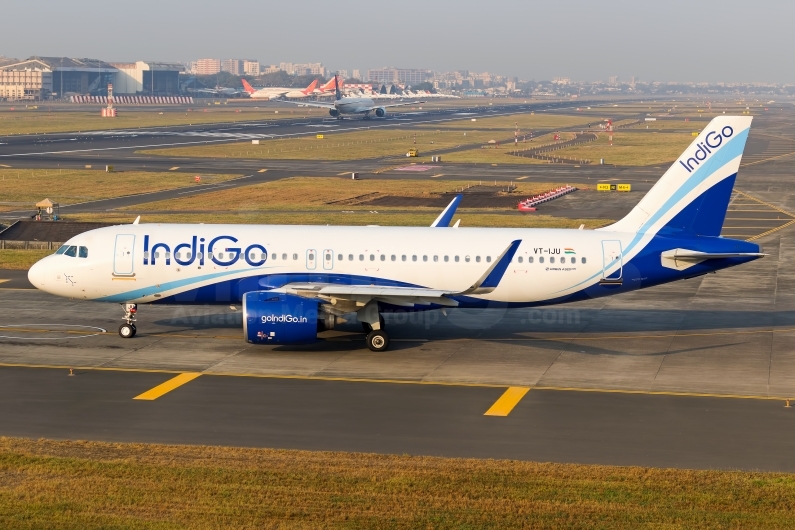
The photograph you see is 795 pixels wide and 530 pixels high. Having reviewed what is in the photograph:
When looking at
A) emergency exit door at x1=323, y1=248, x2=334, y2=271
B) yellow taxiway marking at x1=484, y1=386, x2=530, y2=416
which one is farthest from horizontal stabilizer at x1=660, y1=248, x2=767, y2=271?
emergency exit door at x1=323, y1=248, x2=334, y2=271

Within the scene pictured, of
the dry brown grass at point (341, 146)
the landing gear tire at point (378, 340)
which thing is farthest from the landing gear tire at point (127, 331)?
the dry brown grass at point (341, 146)

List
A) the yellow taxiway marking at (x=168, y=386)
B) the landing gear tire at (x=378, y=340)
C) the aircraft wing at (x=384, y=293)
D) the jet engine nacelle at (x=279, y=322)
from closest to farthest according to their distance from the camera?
the yellow taxiway marking at (x=168, y=386), the aircraft wing at (x=384, y=293), the jet engine nacelle at (x=279, y=322), the landing gear tire at (x=378, y=340)

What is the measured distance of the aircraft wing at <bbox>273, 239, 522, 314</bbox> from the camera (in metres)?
36.6

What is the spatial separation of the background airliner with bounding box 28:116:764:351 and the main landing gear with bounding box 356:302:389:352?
39 millimetres

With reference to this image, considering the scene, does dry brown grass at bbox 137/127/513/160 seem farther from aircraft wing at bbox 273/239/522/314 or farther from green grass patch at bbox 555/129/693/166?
aircraft wing at bbox 273/239/522/314

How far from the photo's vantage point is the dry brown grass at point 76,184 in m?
90.4

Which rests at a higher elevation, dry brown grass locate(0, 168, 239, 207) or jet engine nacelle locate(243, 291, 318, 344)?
dry brown grass locate(0, 168, 239, 207)

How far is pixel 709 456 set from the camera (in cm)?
2666

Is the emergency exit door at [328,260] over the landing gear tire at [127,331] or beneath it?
over

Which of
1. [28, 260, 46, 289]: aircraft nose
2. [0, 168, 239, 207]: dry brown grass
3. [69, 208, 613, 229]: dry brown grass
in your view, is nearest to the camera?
[28, 260, 46, 289]: aircraft nose

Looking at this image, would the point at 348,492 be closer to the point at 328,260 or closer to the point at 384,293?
the point at 384,293

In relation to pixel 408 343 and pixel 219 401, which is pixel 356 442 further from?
pixel 408 343

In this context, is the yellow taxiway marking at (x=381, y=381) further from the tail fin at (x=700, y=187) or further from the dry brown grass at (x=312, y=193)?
the dry brown grass at (x=312, y=193)

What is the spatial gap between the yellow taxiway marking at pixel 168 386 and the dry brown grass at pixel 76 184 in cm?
5441
